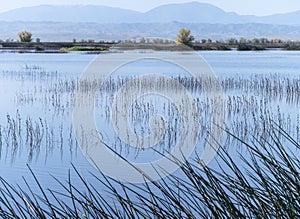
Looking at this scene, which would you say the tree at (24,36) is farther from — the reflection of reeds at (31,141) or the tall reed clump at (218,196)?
the tall reed clump at (218,196)

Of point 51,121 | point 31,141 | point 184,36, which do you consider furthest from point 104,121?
point 184,36

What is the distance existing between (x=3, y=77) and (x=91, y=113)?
8595 mm

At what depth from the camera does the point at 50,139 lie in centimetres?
926

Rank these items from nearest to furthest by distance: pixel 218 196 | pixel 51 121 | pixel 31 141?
1. pixel 218 196
2. pixel 31 141
3. pixel 51 121

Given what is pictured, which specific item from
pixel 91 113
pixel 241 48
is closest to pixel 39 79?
pixel 91 113

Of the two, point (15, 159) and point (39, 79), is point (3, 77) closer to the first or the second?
point (39, 79)

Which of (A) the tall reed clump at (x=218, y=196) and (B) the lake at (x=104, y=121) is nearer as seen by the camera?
(A) the tall reed clump at (x=218, y=196)

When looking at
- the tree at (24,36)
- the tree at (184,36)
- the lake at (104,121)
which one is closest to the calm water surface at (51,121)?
the lake at (104,121)

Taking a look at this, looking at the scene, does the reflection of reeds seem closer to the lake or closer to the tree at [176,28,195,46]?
the lake

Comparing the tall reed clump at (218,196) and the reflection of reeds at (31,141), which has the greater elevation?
the tall reed clump at (218,196)

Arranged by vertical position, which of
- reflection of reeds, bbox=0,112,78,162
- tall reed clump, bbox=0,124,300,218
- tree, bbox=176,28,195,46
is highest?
tall reed clump, bbox=0,124,300,218

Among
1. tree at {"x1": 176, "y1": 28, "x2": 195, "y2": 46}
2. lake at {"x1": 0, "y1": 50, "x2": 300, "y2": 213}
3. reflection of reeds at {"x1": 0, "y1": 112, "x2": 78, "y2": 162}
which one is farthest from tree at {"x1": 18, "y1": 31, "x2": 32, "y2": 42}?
reflection of reeds at {"x1": 0, "y1": 112, "x2": 78, "y2": 162}

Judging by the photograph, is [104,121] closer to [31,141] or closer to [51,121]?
[51,121]

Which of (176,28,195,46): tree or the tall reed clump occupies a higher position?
the tall reed clump
